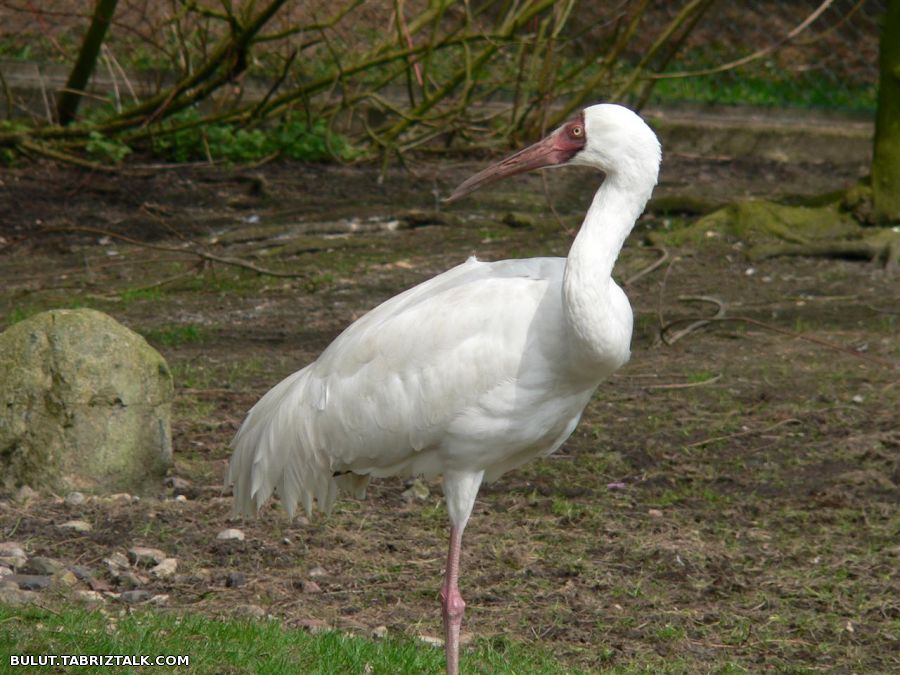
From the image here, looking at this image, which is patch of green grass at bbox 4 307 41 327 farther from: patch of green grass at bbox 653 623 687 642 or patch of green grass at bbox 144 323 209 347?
patch of green grass at bbox 653 623 687 642

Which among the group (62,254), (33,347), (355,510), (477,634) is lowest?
(477,634)

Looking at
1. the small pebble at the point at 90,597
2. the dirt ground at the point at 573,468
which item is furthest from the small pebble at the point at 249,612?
the small pebble at the point at 90,597

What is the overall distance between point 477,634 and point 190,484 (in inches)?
67.9

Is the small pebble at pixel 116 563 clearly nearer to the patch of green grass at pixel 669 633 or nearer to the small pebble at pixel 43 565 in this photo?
the small pebble at pixel 43 565

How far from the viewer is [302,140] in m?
12.8

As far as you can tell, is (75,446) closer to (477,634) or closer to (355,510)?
(355,510)

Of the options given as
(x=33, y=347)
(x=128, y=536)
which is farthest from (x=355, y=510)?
(x=33, y=347)

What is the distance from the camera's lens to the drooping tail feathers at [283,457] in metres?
5.00

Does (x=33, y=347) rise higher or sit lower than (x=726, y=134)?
lower

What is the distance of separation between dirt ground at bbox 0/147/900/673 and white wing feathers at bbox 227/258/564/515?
0.48 metres

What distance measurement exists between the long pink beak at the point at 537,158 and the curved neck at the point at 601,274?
0.68ft

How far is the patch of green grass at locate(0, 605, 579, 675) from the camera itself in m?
4.11

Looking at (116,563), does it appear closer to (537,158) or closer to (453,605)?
(453,605)

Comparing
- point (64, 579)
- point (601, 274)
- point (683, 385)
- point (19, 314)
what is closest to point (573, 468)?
point (683, 385)
